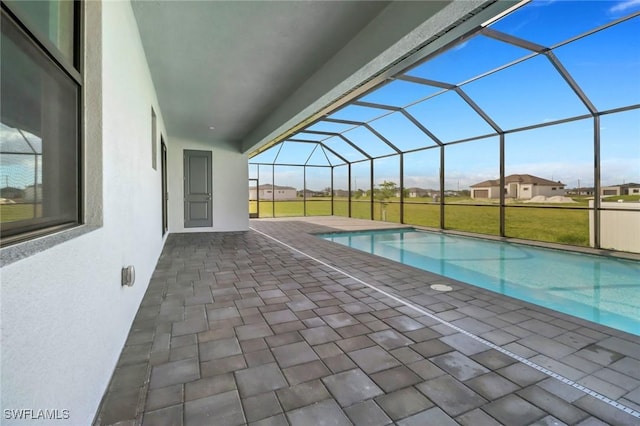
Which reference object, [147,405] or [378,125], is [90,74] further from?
[378,125]

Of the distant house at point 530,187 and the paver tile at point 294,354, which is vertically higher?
the distant house at point 530,187

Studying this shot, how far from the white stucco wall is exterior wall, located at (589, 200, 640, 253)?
279 inches

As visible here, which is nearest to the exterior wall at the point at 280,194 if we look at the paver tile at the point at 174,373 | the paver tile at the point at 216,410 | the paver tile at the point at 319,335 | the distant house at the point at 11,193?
the paver tile at the point at 319,335

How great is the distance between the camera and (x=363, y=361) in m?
1.86

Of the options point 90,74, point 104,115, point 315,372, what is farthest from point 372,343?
point 90,74

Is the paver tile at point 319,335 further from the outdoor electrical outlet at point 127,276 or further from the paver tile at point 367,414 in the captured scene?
the outdoor electrical outlet at point 127,276

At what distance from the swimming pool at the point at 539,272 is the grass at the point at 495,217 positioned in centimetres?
114

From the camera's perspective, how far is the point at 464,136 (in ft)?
24.7

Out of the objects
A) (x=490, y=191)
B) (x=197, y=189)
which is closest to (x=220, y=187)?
(x=197, y=189)

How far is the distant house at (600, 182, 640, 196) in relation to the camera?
5.51 meters

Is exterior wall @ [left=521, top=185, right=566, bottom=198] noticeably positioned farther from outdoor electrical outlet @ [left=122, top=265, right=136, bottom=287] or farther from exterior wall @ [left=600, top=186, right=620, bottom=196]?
outdoor electrical outlet @ [left=122, top=265, right=136, bottom=287]

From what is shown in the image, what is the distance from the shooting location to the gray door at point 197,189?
780 cm

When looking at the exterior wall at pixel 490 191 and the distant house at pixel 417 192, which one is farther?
the distant house at pixel 417 192

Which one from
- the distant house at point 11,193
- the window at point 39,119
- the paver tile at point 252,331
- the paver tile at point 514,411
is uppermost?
the window at point 39,119
